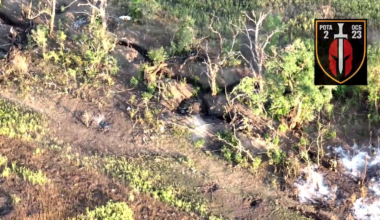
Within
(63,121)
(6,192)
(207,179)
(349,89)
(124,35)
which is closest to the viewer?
(6,192)

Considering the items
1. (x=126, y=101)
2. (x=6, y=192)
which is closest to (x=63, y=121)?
(x=126, y=101)

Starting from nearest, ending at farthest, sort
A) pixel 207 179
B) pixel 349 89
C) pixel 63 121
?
pixel 207 179 → pixel 63 121 → pixel 349 89

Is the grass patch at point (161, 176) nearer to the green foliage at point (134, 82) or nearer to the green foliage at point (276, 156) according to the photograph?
the green foliage at point (276, 156)

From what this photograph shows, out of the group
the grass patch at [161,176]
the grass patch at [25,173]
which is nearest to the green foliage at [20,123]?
the grass patch at [25,173]

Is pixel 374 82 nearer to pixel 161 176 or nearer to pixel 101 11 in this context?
pixel 161 176

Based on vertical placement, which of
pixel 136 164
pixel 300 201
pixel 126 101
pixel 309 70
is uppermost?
pixel 309 70

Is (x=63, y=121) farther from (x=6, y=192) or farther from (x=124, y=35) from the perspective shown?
(x=124, y=35)
